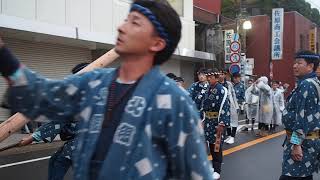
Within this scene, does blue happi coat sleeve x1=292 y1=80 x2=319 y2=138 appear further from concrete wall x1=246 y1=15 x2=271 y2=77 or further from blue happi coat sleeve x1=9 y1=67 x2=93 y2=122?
concrete wall x1=246 y1=15 x2=271 y2=77

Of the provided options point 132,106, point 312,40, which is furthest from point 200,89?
point 312,40

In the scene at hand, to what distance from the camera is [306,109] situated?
4680 millimetres

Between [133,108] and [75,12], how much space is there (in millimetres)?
14294

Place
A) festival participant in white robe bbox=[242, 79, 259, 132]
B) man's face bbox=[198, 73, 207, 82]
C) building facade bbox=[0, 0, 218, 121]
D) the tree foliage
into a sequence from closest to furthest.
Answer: man's face bbox=[198, 73, 207, 82] → building facade bbox=[0, 0, 218, 121] → festival participant in white robe bbox=[242, 79, 259, 132] → the tree foliage

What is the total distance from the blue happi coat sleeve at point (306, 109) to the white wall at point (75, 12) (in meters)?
10.4

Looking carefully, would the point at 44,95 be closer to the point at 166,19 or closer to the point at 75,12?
the point at 166,19

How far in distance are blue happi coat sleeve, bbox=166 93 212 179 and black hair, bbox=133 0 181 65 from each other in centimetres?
26

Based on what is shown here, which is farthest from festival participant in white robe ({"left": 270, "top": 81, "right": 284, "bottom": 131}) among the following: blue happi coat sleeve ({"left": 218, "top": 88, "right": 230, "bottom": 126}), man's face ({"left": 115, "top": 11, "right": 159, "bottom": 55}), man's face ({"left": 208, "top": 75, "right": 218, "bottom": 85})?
man's face ({"left": 115, "top": 11, "right": 159, "bottom": 55})

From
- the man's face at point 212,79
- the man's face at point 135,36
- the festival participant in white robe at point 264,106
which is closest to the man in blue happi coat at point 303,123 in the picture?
the man's face at point 135,36

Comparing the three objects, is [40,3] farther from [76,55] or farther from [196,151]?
[196,151]

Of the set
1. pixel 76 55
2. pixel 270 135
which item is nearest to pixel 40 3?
pixel 76 55

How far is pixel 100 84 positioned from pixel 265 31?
33.8m

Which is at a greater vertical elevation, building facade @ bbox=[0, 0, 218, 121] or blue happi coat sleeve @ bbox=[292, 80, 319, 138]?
building facade @ bbox=[0, 0, 218, 121]

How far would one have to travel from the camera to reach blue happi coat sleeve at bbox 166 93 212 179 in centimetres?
214
